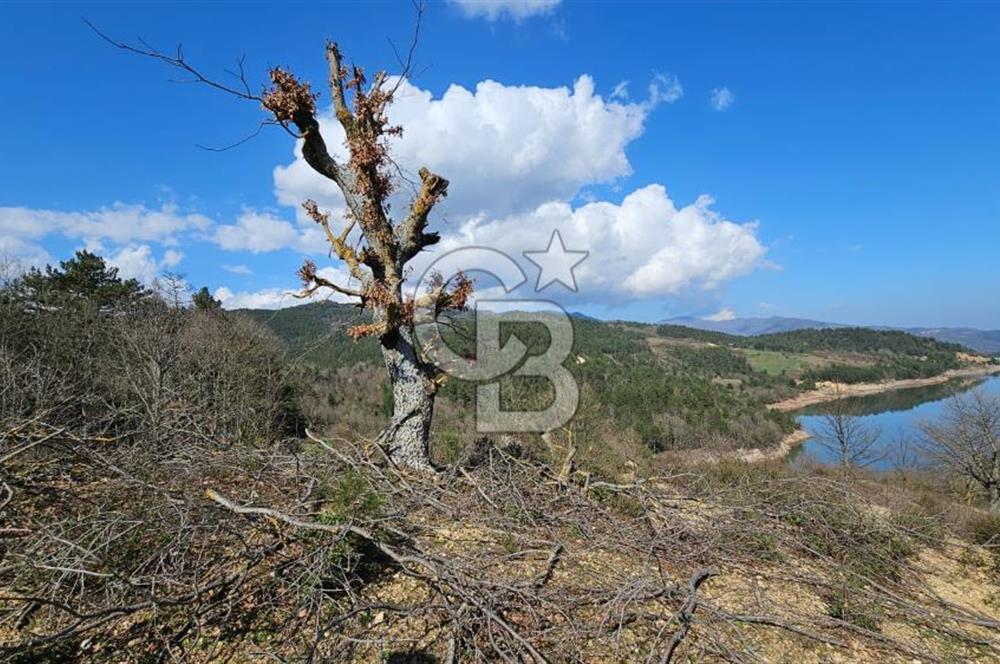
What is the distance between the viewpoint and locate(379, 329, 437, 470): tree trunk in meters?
6.66

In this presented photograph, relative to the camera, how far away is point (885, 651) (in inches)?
143

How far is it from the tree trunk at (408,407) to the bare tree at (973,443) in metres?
20.9

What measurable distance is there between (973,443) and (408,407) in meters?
23.7

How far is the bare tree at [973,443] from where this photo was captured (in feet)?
60.0

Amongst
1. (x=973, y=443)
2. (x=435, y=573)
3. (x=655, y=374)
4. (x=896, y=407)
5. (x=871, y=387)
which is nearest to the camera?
(x=435, y=573)

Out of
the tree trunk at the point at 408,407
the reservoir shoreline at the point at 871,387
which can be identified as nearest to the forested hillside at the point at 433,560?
the tree trunk at the point at 408,407

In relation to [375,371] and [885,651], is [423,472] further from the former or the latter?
[375,371]

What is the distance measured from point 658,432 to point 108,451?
38.3m

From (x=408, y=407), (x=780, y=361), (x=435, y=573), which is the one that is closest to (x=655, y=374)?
(x=780, y=361)

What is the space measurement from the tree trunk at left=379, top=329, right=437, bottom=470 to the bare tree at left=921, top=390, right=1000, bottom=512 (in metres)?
20.9

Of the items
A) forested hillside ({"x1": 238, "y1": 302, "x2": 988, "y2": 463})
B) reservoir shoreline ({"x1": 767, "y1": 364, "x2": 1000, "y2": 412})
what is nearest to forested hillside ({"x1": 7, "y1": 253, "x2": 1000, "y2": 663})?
forested hillside ({"x1": 238, "y1": 302, "x2": 988, "y2": 463})

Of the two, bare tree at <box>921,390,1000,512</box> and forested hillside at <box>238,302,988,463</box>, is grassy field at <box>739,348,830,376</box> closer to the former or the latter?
forested hillside at <box>238,302,988,463</box>

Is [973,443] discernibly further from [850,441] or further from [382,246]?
[382,246]

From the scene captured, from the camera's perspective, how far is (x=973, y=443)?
63.8ft
